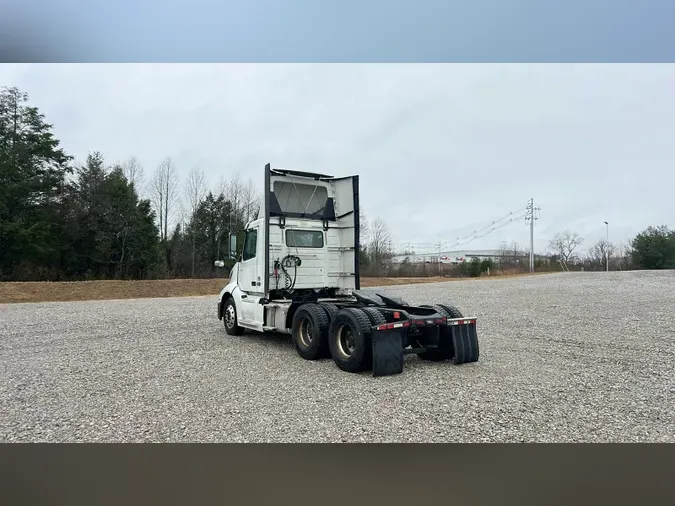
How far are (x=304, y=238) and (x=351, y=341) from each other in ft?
9.18

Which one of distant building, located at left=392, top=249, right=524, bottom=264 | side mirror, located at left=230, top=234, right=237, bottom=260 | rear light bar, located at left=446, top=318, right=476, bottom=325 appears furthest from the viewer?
distant building, located at left=392, top=249, right=524, bottom=264

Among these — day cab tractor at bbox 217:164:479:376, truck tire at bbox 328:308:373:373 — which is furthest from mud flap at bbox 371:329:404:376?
day cab tractor at bbox 217:164:479:376

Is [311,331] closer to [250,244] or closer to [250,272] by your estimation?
[250,272]

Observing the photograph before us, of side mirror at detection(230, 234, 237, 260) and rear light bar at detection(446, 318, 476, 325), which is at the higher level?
side mirror at detection(230, 234, 237, 260)

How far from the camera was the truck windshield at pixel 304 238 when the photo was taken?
9078 millimetres

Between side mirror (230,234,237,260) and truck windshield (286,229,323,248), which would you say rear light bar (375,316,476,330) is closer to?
truck windshield (286,229,323,248)

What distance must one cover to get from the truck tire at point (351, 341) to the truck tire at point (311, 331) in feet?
0.85

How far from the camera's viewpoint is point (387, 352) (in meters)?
6.62

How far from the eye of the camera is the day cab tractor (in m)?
7.43

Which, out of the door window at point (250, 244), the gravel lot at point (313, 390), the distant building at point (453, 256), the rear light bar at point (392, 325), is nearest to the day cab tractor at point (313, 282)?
the door window at point (250, 244)

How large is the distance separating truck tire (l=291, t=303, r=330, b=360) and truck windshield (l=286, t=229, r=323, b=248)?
1523 millimetres

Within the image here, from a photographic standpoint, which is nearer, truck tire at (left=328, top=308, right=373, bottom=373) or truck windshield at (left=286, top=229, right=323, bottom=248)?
truck tire at (left=328, top=308, right=373, bottom=373)
